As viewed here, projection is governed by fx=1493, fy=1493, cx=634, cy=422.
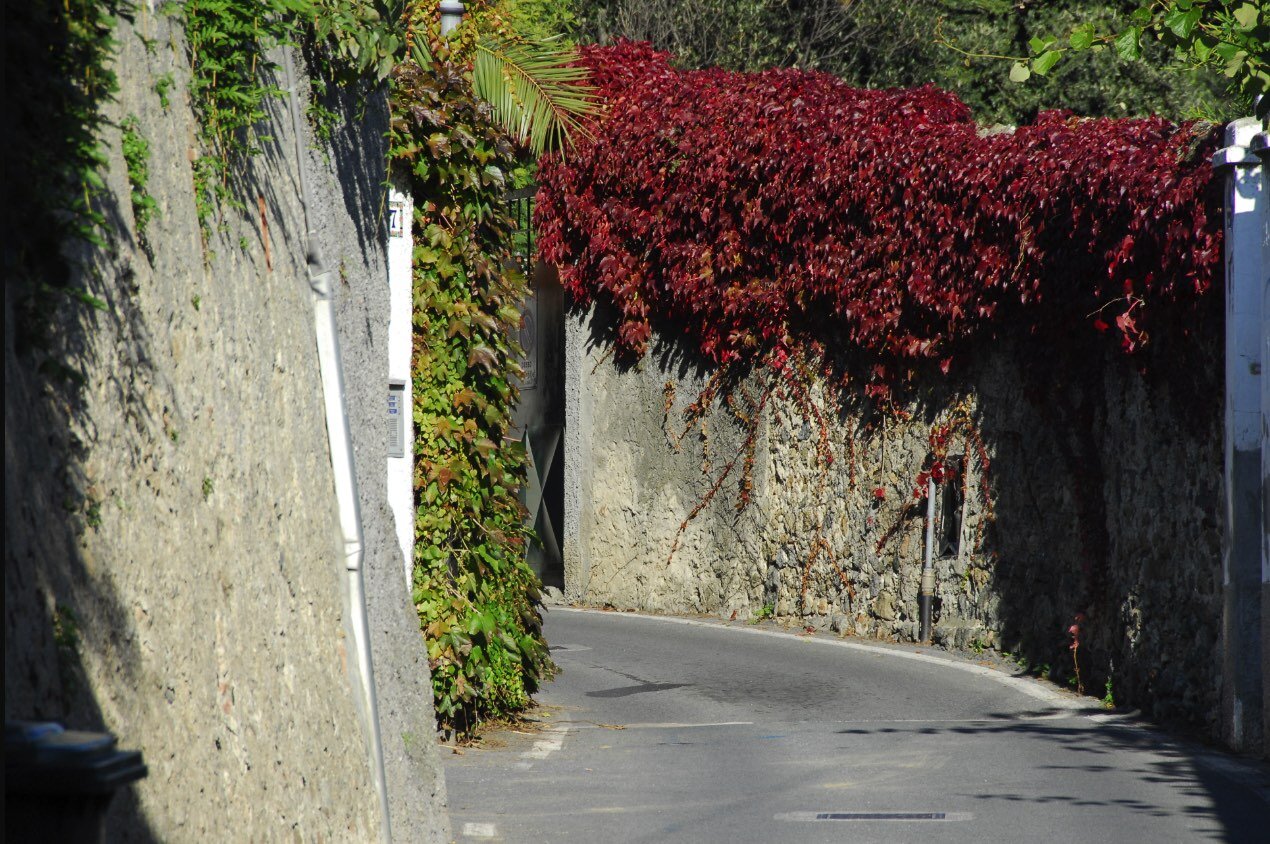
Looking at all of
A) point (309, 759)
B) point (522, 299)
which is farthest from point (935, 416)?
point (309, 759)

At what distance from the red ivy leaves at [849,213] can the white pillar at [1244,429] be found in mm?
592

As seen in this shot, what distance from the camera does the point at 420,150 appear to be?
907 cm

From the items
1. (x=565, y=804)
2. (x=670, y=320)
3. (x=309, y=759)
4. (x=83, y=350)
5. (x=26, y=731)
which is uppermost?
(x=670, y=320)

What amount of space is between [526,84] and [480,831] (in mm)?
6802

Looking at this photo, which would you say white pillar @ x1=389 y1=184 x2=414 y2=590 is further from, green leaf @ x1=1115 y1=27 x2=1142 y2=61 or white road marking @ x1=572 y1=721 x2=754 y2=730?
green leaf @ x1=1115 y1=27 x2=1142 y2=61

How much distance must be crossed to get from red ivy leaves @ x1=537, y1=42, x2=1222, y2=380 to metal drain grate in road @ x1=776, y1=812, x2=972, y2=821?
14.0 ft

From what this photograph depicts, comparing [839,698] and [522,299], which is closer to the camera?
[522,299]

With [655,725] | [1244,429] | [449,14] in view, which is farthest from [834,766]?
[449,14]

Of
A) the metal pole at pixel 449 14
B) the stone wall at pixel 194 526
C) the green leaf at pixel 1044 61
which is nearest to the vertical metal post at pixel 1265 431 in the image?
the green leaf at pixel 1044 61

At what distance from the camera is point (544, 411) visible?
1962 cm

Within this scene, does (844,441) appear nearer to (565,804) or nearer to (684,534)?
(684,534)

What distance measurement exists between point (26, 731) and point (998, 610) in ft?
39.4

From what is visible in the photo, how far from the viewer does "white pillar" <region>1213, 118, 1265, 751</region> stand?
9109 mm

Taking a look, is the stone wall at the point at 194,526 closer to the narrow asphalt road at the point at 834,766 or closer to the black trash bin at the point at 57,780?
the black trash bin at the point at 57,780
